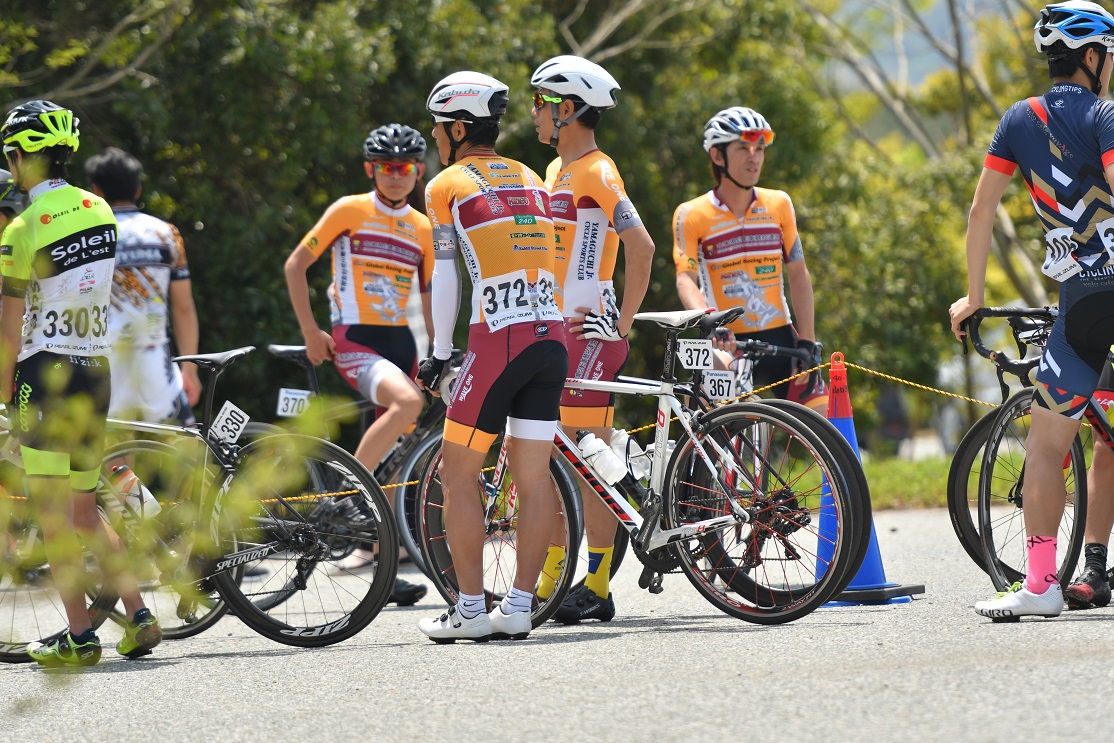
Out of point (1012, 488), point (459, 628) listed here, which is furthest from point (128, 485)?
point (1012, 488)

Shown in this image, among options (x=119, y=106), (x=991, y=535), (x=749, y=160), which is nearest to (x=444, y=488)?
(x=991, y=535)

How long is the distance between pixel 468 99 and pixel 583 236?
94 centimetres

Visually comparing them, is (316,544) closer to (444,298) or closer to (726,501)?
(444,298)

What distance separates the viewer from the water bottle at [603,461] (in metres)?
6.21

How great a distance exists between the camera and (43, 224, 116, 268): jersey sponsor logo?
229 inches

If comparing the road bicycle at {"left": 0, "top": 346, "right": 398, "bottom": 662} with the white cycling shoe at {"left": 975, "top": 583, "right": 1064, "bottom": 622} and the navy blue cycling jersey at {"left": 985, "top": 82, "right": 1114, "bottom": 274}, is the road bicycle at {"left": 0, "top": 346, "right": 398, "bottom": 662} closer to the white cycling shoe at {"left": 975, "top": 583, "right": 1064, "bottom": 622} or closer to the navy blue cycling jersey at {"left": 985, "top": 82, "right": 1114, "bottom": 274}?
the white cycling shoe at {"left": 975, "top": 583, "right": 1064, "bottom": 622}

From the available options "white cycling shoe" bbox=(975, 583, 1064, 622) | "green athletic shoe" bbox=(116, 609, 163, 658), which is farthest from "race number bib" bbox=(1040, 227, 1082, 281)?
"green athletic shoe" bbox=(116, 609, 163, 658)

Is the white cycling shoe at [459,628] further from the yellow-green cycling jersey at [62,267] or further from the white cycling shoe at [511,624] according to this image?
the yellow-green cycling jersey at [62,267]

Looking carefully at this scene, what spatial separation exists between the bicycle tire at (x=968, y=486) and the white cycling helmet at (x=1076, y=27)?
1551 mm

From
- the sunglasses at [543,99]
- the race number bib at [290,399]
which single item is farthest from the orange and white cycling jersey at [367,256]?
the sunglasses at [543,99]

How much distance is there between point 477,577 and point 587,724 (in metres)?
1.79

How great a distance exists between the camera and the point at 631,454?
21.1 feet

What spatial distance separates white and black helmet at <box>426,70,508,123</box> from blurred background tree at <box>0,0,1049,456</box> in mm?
5705

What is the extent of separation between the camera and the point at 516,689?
4.78 meters
